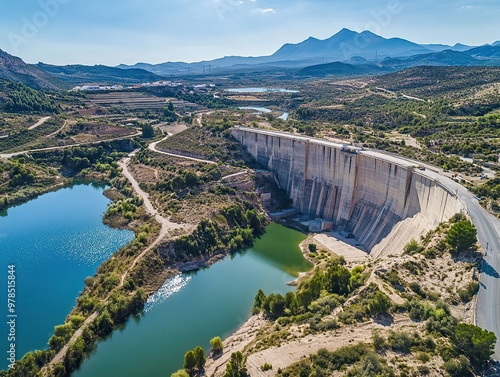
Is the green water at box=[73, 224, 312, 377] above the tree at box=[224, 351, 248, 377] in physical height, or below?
below

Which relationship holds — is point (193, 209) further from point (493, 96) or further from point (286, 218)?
point (493, 96)

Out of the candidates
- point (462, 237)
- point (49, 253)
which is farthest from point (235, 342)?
point (49, 253)

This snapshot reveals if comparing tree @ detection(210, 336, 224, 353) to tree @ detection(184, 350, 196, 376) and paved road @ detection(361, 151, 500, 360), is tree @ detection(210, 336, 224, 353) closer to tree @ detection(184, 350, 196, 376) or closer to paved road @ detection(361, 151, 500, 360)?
tree @ detection(184, 350, 196, 376)

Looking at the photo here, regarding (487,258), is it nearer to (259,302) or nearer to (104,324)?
(259,302)

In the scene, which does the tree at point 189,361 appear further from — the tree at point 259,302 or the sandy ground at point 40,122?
the sandy ground at point 40,122

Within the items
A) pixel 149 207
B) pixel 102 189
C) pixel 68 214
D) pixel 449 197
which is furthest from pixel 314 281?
pixel 102 189

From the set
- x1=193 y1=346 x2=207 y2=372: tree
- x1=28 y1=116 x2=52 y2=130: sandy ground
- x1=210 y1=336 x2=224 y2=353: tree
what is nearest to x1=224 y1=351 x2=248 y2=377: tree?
x1=193 y1=346 x2=207 y2=372: tree
